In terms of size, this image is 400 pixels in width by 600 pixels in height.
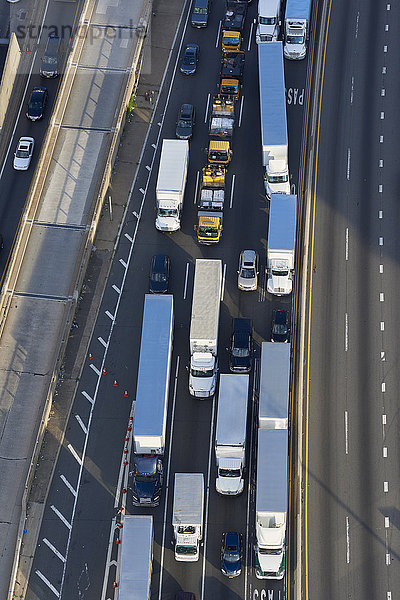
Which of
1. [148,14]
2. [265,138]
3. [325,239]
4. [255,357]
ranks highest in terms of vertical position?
[148,14]

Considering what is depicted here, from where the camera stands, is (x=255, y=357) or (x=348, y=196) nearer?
(x=255, y=357)

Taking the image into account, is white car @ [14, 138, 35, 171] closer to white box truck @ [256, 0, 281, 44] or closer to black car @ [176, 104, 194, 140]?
black car @ [176, 104, 194, 140]

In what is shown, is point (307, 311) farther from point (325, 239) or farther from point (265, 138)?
point (265, 138)

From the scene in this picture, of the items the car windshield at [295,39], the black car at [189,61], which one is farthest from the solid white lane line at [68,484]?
the car windshield at [295,39]

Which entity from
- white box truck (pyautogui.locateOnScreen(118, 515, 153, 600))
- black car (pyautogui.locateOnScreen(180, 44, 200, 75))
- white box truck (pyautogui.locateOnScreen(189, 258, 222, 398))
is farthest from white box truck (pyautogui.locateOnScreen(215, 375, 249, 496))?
black car (pyautogui.locateOnScreen(180, 44, 200, 75))

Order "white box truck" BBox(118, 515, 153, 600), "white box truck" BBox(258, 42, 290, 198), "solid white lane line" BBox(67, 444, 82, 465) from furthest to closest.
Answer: "white box truck" BBox(258, 42, 290, 198) < "solid white lane line" BBox(67, 444, 82, 465) < "white box truck" BBox(118, 515, 153, 600)

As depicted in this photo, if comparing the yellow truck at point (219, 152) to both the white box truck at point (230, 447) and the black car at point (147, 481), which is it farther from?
the black car at point (147, 481)

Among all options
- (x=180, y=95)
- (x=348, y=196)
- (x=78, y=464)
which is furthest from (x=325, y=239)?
(x=78, y=464)

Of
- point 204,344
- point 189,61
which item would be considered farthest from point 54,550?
point 189,61
